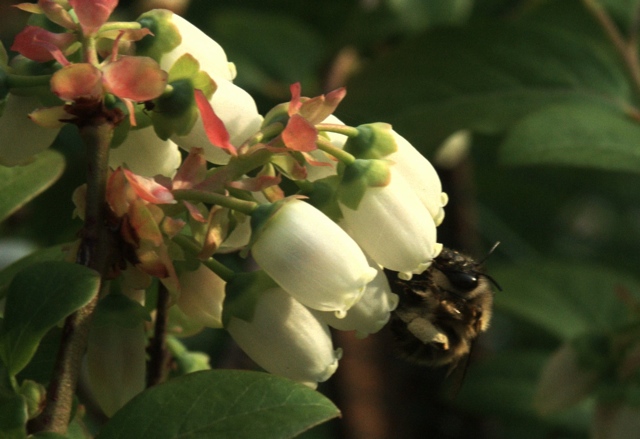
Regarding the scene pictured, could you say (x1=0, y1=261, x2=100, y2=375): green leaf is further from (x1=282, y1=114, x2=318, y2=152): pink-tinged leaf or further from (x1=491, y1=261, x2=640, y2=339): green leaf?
(x1=491, y1=261, x2=640, y2=339): green leaf

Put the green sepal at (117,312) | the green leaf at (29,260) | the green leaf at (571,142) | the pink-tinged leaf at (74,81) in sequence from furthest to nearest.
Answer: the green leaf at (571,142), the green leaf at (29,260), the green sepal at (117,312), the pink-tinged leaf at (74,81)

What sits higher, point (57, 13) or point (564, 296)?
point (57, 13)

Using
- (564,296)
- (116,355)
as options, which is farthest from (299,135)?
(564,296)

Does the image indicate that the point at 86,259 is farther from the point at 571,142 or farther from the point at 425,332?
the point at 571,142

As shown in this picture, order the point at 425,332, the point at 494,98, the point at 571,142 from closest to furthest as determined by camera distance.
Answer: the point at 425,332
the point at 571,142
the point at 494,98

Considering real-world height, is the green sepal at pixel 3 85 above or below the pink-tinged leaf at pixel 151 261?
above

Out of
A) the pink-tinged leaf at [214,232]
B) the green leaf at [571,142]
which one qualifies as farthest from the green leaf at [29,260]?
the green leaf at [571,142]

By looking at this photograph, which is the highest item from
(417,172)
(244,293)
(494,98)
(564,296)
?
(417,172)

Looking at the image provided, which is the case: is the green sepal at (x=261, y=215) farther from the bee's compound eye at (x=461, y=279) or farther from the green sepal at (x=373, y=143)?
the bee's compound eye at (x=461, y=279)
